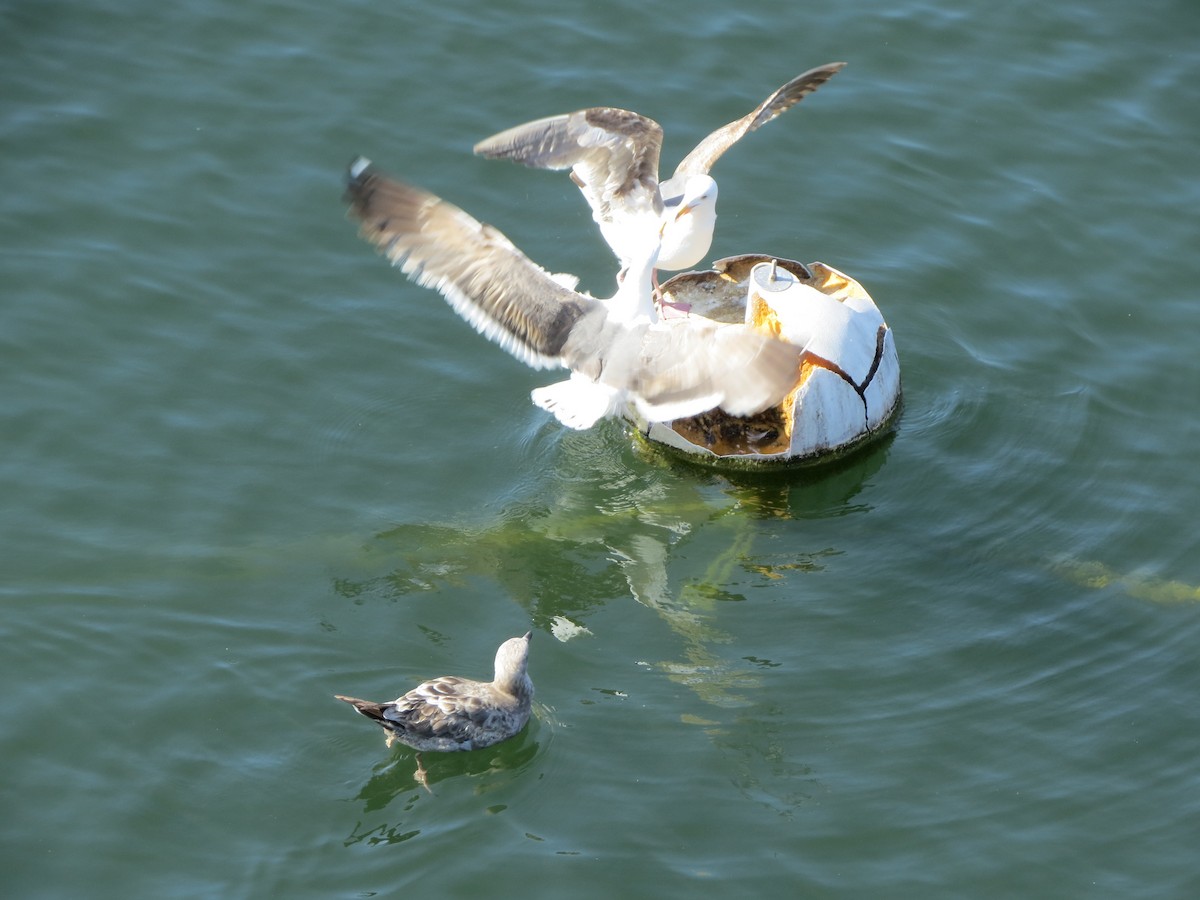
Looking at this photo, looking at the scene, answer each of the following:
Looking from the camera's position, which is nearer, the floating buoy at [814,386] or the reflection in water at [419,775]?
the reflection in water at [419,775]

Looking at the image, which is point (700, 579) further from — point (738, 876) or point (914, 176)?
point (914, 176)

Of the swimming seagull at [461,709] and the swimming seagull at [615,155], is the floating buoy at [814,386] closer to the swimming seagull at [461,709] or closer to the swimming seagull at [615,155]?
the swimming seagull at [615,155]

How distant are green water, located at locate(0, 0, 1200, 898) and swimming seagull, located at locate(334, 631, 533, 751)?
164mm

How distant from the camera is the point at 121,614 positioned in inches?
287

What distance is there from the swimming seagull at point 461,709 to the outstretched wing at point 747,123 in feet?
14.0

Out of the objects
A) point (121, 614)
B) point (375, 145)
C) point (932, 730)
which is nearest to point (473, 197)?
point (375, 145)

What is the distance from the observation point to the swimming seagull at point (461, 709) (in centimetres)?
651

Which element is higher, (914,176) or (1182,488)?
(914,176)

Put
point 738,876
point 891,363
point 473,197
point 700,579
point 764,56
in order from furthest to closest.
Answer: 1. point 764,56
2. point 473,197
3. point 891,363
4. point 700,579
5. point 738,876

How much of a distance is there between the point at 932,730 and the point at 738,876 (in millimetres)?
1342

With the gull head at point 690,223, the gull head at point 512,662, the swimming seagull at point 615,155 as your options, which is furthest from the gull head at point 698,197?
the gull head at point 512,662

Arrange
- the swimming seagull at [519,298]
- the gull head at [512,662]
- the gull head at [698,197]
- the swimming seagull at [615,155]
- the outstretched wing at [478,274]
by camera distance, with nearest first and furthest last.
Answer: the gull head at [512,662] < the swimming seagull at [519,298] < the outstretched wing at [478,274] < the gull head at [698,197] < the swimming seagull at [615,155]

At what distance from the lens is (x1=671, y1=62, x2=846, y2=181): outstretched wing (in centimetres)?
998

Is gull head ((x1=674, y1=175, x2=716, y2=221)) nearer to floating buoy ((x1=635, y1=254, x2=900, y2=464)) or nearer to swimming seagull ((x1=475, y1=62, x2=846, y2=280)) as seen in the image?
swimming seagull ((x1=475, y1=62, x2=846, y2=280))
